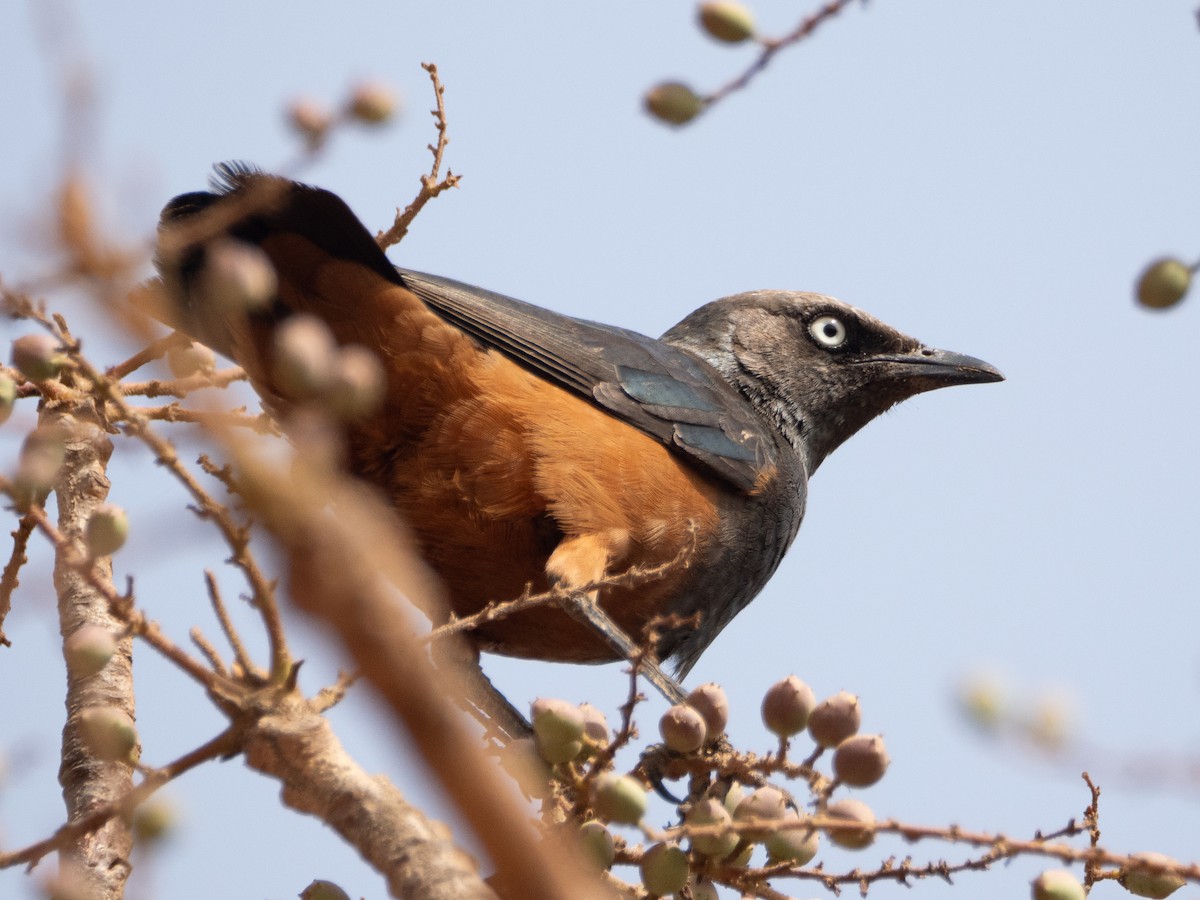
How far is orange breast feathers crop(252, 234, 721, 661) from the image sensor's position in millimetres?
4137

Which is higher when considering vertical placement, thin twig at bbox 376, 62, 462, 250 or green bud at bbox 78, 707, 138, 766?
thin twig at bbox 376, 62, 462, 250

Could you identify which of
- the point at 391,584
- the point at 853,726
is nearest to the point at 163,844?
the point at 853,726

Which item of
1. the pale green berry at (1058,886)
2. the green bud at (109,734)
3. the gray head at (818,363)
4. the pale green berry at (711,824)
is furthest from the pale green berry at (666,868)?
the gray head at (818,363)

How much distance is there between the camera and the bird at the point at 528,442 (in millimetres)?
3951

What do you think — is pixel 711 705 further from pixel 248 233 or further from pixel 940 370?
pixel 940 370

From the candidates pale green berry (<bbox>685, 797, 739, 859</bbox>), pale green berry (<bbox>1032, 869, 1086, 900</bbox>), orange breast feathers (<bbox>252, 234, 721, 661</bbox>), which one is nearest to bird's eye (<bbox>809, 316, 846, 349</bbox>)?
orange breast feathers (<bbox>252, 234, 721, 661</bbox>)

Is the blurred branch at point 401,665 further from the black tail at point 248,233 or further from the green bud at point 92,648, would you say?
the black tail at point 248,233

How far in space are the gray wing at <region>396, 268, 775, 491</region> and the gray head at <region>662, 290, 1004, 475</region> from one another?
1.52 ft

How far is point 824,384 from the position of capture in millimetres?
5953

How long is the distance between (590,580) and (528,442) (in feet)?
1.66

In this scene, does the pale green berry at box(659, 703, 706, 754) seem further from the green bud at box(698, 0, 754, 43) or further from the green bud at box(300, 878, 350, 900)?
the green bud at box(698, 0, 754, 43)

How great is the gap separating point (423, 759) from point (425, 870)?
899 mm

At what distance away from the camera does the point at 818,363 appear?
5984 mm

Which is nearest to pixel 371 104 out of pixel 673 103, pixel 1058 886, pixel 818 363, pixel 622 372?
pixel 673 103
